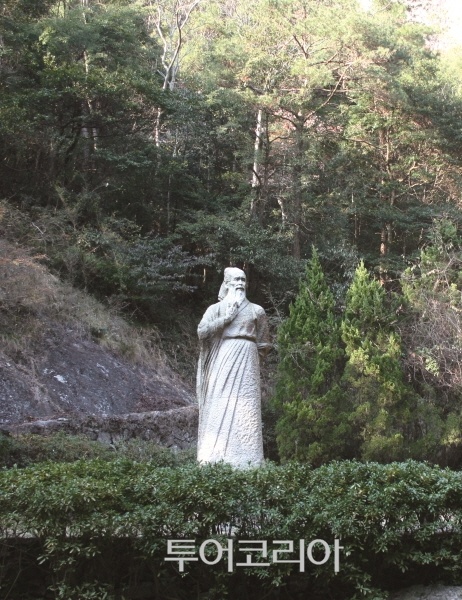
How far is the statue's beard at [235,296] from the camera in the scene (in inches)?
260

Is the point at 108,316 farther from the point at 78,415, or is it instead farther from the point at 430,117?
the point at 430,117

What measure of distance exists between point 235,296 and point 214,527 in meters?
2.47

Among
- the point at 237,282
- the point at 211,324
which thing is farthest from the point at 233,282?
the point at 211,324

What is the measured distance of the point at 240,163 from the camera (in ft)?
67.5

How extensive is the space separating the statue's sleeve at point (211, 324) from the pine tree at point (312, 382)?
643cm

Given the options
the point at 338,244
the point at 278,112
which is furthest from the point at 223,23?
the point at 338,244

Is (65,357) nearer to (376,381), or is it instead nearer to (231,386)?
(376,381)

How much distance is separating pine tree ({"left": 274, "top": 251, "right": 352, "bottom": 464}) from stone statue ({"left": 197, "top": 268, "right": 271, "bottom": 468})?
20.6 feet

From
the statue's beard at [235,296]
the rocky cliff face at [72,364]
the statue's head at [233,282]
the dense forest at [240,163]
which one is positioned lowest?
the rocky cliff face at [72,364]

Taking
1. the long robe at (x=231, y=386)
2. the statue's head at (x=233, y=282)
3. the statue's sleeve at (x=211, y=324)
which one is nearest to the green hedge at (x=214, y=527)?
the long robe at (x=231, y=386)

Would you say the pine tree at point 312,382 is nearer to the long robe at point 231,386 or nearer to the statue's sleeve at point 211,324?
the long robe at point 231,386

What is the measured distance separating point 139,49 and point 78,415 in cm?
1277

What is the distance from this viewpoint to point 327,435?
12.7 meters
